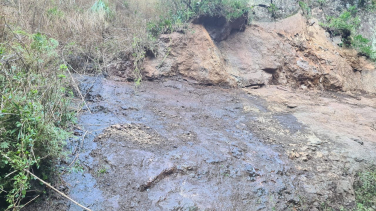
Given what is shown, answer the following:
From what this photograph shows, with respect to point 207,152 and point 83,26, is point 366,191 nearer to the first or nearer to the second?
point 207,152

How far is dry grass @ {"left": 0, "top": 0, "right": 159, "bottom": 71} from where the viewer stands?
539 cm

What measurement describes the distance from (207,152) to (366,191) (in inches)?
78.4

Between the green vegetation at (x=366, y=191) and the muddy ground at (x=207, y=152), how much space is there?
0.31ft

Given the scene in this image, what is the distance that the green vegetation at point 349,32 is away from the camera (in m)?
7.61

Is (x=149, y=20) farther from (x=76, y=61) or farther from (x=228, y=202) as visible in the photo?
(x=228, y=202)

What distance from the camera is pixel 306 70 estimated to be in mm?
7012

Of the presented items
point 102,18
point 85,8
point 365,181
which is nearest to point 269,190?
point 365,181

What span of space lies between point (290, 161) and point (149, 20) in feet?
14.9

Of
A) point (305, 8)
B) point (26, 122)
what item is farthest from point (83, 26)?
point (305, 8)

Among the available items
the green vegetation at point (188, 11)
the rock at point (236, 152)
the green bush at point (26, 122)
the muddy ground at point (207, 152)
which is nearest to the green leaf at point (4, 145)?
the green bush at point (26, 122)

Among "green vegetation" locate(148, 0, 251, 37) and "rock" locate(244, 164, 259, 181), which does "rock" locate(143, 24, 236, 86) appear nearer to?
"green vegetation" locate(148, 0, 251, 37)

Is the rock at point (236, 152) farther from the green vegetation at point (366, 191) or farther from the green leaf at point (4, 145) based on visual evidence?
the green leaf at point (4, 145)

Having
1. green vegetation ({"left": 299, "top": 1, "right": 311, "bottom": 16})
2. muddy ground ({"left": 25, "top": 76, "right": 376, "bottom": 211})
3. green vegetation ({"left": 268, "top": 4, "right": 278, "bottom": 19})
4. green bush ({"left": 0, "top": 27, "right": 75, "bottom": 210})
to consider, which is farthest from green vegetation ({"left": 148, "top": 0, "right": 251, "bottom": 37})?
green bush ({"left": 0, "top": 27, "right": 75, "bottom": 210})

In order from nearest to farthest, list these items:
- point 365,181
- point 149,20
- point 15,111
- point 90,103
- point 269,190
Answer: point 15,111
point 269,190
point 365,181
point 90,103
point 149,20
